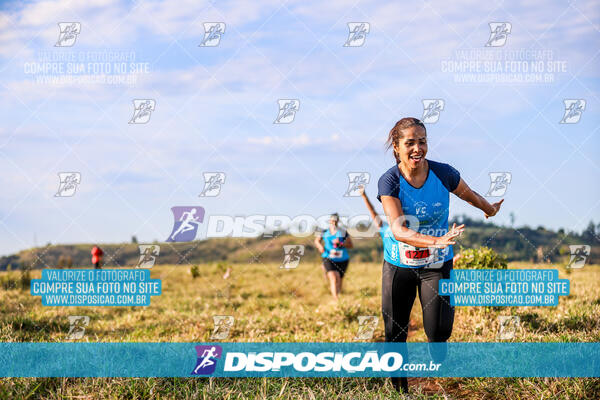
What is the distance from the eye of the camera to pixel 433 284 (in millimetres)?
5047

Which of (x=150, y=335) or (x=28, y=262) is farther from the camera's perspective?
(x=28, y=262)

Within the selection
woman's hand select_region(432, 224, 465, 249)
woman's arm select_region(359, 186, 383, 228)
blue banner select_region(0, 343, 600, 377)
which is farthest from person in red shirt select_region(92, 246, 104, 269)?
woman's hand select_region(432, 224, 465, 249)

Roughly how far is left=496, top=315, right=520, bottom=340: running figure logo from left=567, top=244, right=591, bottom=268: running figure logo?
1636mm

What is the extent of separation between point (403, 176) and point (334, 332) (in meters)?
3.90

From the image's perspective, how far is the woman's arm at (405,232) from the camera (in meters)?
4.39

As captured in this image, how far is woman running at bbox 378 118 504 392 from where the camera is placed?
4902 mm

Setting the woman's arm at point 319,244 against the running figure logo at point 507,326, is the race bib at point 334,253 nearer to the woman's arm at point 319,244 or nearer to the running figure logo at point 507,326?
the woman's arm at point 319,244

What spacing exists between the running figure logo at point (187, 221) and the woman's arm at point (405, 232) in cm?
453

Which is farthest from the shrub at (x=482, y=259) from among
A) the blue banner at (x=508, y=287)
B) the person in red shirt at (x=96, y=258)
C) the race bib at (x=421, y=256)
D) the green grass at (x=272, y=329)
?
the person in red shirt at (x=96, y=258)

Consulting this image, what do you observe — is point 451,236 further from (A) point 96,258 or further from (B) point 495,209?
(A) point 96,258

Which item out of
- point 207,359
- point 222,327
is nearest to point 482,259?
point 222,327

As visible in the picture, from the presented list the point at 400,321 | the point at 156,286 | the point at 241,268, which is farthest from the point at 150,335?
the point at 241,268

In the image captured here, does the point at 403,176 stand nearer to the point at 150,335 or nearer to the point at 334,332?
the point at 334,332

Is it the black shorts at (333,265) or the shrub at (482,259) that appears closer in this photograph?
the shrub at (482,259)
